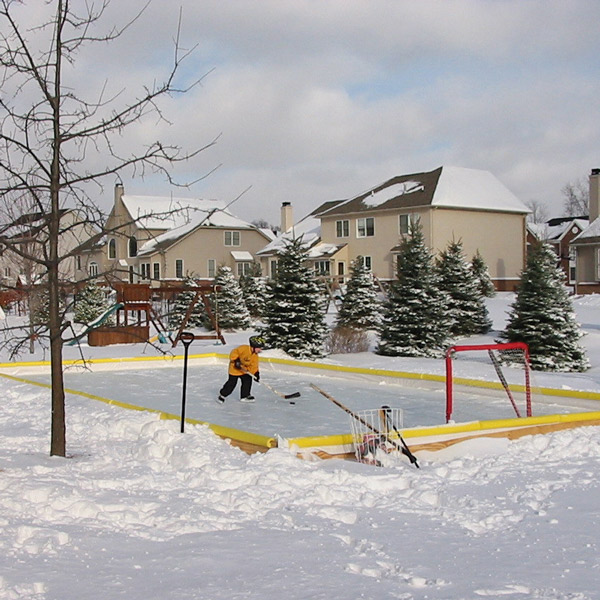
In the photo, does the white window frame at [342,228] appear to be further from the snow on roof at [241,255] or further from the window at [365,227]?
the snow on roof at [241,255]

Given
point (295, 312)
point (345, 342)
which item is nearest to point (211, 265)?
point (345, 342)

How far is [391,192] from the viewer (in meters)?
44.4

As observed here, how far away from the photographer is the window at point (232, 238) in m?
53.0

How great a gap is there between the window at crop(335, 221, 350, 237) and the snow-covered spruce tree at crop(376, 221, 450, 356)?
75.4 ft

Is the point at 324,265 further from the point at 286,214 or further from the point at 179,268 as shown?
the point at 286,214

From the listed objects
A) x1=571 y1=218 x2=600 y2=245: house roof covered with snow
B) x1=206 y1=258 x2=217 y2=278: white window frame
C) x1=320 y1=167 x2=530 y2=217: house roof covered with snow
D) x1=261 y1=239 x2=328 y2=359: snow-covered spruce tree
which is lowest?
x1=261 y1=239 x2=328 y2=359: snow-covered spruce tree

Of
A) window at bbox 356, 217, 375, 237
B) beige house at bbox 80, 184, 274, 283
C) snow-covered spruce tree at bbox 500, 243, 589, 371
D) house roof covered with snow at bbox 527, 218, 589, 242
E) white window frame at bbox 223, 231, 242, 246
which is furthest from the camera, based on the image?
house roof covered with snow at bbox 527, 218, 589, 242

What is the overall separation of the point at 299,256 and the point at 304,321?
1.96 m

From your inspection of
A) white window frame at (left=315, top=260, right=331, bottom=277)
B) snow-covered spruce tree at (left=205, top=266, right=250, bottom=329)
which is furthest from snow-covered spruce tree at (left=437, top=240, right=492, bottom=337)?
white window frame at (left=315, top=260, right=331, bottom=277)

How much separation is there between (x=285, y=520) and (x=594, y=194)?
4420 centimetres

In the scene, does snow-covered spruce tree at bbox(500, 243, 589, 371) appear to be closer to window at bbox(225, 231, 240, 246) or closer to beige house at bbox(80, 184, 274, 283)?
beige house at bbox(80, 184, 274, 283)

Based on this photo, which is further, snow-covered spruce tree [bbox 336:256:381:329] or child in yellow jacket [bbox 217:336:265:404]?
snow-covered spruce tree [bbox 336:256:381:329]

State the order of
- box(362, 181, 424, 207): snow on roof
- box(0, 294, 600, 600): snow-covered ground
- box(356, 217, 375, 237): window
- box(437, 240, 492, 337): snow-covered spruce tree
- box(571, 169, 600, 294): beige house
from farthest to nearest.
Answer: box(356, 217, 375, 237): window, box(362, 181, 424, 207): snow on roof, box(571, 169, 600, 294): beige house, box(437, 240, 492, 337): snow-covered spruce tree, box(0, 294, 600, 600): snow-covered ground

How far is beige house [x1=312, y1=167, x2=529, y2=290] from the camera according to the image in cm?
4131
